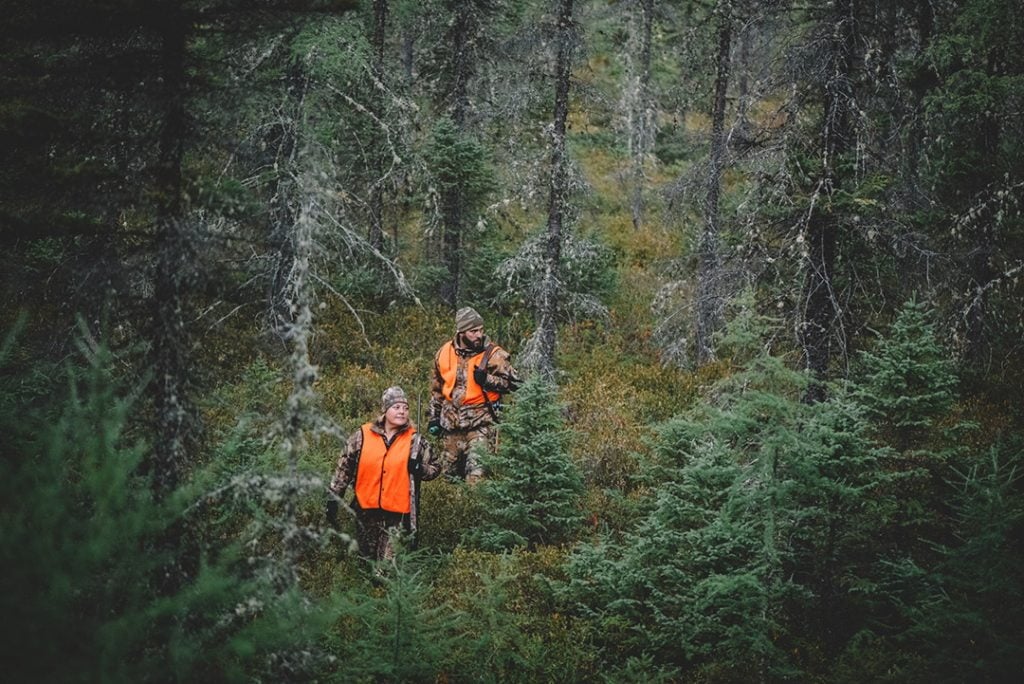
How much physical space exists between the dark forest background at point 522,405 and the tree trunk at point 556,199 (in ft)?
0.21

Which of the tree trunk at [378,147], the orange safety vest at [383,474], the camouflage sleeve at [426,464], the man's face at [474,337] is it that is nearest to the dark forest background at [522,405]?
the tree trunk at [378,147]

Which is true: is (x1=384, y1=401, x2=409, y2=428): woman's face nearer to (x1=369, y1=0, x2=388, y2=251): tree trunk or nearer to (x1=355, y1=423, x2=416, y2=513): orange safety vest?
(x1=355, y1=423, x2=416, y2=513): orange safety vest

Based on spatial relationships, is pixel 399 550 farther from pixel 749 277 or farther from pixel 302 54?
pixel 302 54

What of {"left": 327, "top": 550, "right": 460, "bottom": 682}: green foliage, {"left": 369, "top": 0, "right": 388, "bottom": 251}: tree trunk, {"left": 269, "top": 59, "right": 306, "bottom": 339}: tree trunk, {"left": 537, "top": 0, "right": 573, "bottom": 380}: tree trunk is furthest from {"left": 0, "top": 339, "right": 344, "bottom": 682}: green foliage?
{"left": 369, "top": 0, "right": 388, "bottom": 251}: tree trunk

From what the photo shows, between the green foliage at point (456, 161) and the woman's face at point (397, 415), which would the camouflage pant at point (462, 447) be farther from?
the green foliage at point (456, 161)

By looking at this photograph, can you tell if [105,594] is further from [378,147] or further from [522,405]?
[378,147]

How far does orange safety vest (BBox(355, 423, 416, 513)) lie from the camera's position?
7.95 meters

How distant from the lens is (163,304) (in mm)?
5555

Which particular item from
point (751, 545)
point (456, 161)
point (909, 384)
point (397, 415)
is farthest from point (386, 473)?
point (456, 161)

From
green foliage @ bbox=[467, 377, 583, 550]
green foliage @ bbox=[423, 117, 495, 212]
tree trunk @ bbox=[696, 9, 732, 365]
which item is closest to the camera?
green foliage @ bbox=[467, 377, 583, 550]

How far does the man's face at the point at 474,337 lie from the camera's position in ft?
33.0

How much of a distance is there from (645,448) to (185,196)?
7.97 m

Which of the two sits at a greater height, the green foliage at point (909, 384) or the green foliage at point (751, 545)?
the green foliage at point (909, 384)

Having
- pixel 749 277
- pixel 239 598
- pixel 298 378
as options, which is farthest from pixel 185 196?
pixel 749 277
